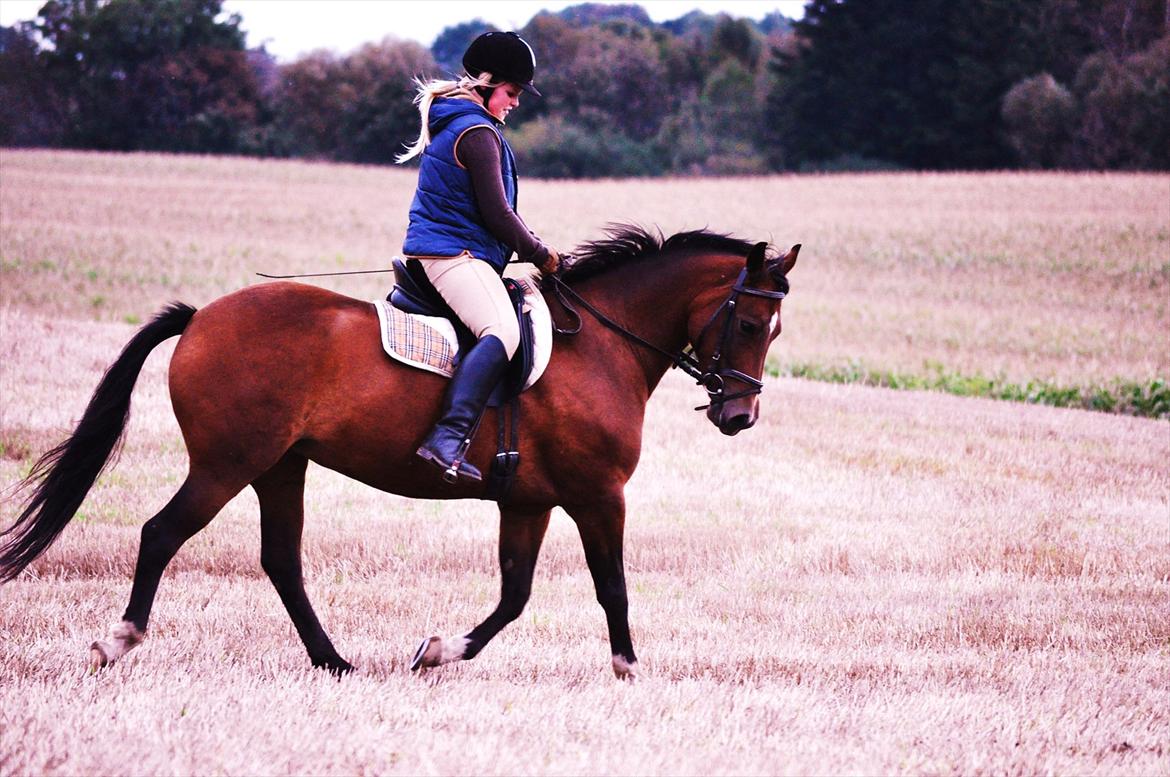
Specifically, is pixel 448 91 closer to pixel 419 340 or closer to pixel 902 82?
pixel 419 340

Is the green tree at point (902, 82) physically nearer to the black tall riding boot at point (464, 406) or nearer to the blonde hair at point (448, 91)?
the blonde hair at point (448, 91)

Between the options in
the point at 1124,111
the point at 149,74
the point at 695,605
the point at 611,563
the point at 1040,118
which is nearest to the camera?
the point at 611,563

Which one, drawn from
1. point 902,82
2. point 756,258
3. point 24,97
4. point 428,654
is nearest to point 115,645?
point 428,654

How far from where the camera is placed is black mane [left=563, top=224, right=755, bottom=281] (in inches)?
247

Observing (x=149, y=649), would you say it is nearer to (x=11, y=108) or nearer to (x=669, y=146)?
(x=11, y=108)

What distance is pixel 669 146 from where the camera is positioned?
2606 inches

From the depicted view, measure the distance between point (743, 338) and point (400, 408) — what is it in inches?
66.3

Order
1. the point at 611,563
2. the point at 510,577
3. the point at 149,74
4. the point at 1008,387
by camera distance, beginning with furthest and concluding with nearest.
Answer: the point at 149,74, the point at 1008,387, the point at 510,577, the point at 611,563

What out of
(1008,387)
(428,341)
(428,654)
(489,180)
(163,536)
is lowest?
(1008,387)

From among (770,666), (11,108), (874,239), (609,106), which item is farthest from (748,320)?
(609,106)

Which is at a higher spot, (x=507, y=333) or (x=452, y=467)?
(x=507, y=333)

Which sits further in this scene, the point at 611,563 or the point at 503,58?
the point at 611,563

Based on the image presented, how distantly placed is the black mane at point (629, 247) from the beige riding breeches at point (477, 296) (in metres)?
0.64

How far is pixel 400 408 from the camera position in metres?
5.67
